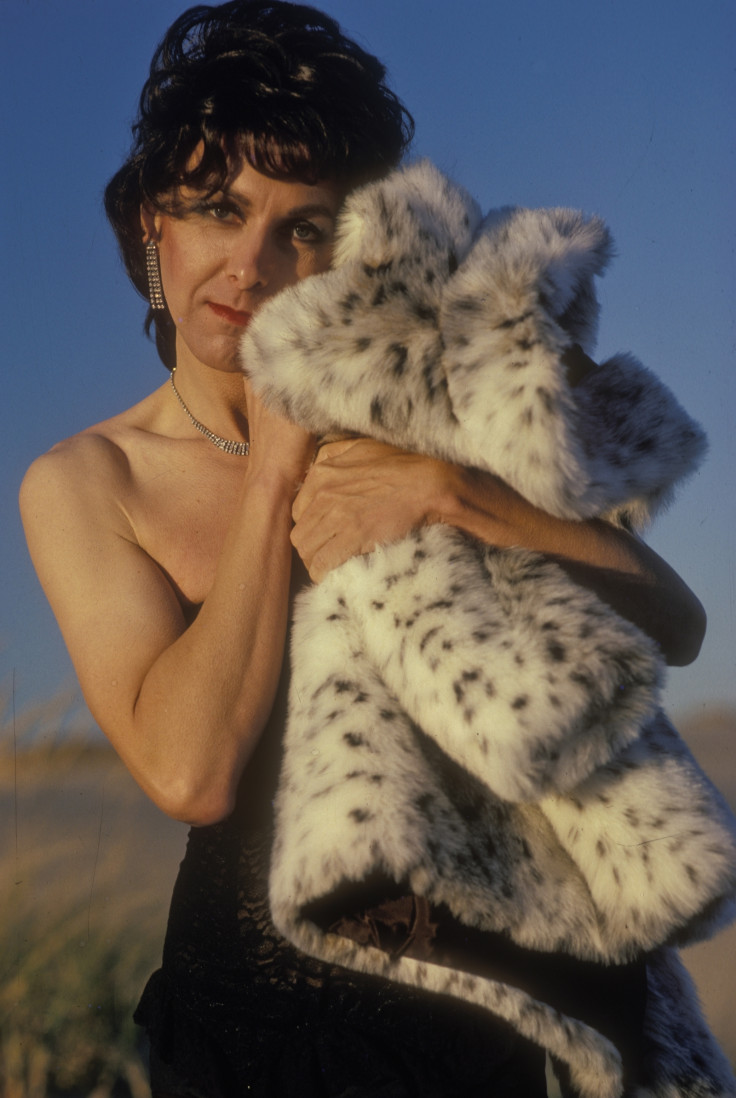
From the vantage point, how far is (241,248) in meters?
1.81

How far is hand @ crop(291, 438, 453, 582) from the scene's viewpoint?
1.49 meters

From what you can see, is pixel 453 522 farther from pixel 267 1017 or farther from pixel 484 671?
pixel 267 1017

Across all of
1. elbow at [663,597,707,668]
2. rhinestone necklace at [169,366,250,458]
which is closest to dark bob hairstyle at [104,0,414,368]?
A: rhinestone necklace at [169,366,250,458]

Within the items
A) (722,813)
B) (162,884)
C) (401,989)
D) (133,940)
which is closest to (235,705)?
(401,989)

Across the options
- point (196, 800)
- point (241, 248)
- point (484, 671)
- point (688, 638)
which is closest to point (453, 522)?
point (484, 671)

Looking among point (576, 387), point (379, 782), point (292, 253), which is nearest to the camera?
point (379, 782)

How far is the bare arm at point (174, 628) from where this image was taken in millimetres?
1562

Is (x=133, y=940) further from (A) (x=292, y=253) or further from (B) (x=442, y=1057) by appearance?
(A) (x=292, y=253)

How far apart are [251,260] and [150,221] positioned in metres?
0.45

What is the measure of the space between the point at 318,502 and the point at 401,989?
824mm

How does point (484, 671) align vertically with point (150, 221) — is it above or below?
below

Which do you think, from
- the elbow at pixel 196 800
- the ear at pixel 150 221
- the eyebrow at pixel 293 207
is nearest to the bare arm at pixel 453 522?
the elbow at pixel 196 800

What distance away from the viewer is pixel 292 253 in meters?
1.84

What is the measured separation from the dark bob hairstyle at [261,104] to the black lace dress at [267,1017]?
117 cm
